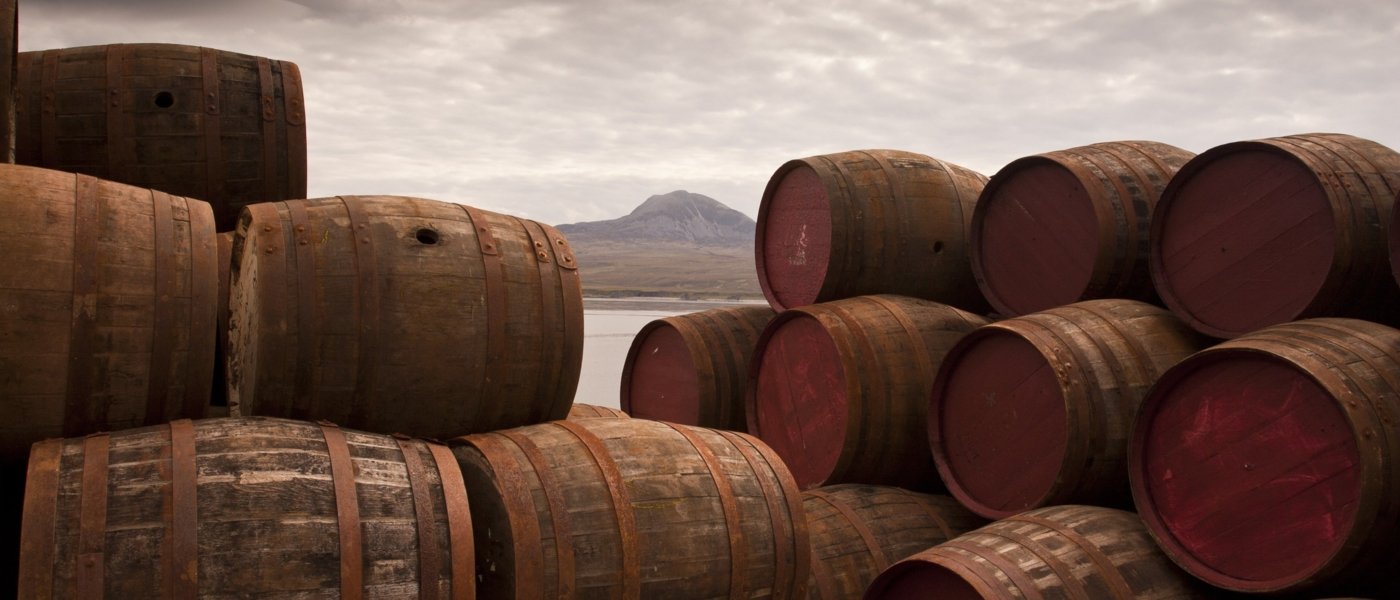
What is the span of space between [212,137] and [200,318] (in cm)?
169

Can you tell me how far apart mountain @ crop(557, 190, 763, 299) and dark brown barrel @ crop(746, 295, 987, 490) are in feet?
35.8

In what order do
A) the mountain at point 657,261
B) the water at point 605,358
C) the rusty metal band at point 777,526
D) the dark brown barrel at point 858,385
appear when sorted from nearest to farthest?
the rusty metal band at point 777,526 → the dark brown barrel at point 858,385 → the water at point 605,358 → the mountain at point 657,261

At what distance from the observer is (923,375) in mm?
5422

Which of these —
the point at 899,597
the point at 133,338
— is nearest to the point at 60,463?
the point at 133,338

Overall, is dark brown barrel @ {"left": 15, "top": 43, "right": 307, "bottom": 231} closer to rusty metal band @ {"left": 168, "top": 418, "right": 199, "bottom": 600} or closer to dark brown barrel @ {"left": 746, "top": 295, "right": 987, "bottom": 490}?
rusty metal band @ {"left": 168, "top": 418, "right": 199, "bottom": 600}

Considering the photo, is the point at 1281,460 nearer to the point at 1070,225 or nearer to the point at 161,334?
the point at 1070,225

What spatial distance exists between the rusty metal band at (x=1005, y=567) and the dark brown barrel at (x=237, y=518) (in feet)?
6.16

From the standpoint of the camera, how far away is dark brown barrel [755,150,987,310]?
5.97 m

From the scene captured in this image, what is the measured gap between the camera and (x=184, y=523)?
110 inches

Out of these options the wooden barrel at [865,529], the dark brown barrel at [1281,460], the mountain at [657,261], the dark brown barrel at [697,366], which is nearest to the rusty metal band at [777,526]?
the wooden barrel at [865,529]

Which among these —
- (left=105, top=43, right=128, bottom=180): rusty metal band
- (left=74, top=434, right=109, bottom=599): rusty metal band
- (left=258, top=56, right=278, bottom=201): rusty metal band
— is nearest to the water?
(left=258, top=56, right=278, bottom=201): rusty metal band

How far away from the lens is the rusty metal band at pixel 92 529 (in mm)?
2678

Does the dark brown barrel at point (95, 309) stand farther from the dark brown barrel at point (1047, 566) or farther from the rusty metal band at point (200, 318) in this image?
the dark brown barrel at point (1047, 566)

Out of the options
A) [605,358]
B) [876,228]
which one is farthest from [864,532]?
[605,358]
